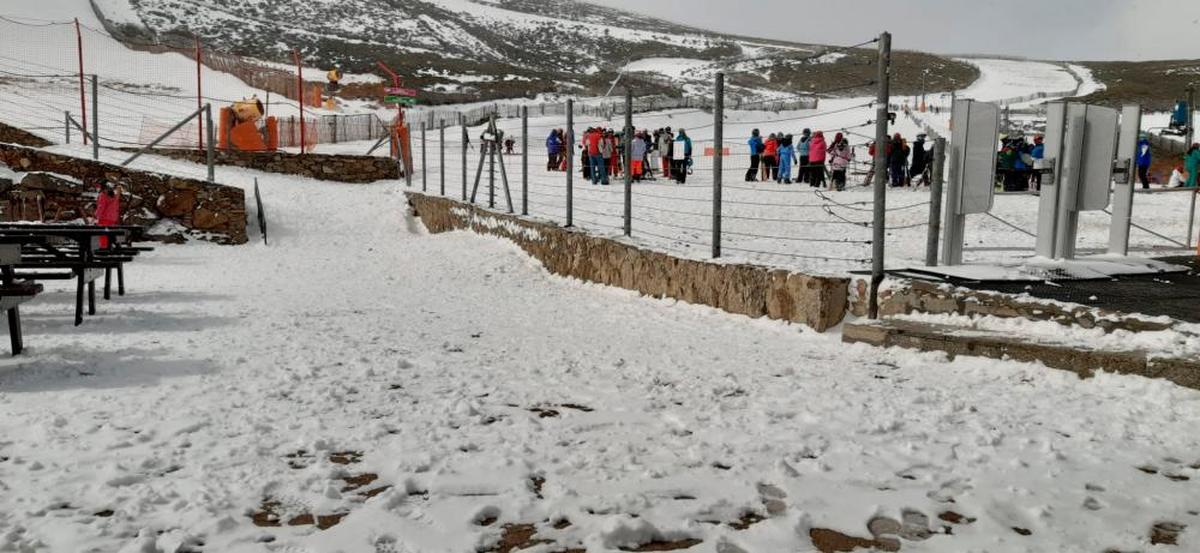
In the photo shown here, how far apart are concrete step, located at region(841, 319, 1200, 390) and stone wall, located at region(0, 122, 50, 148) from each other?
1458 centimetres

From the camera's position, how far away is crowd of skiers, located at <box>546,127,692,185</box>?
57.5 feet

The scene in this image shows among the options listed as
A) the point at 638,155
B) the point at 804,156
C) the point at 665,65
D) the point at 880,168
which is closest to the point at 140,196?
the point at 638,155

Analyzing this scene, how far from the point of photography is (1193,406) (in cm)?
373

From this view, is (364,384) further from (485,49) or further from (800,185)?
(485,49)

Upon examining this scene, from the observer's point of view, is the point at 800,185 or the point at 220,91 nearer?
the point at 800,185

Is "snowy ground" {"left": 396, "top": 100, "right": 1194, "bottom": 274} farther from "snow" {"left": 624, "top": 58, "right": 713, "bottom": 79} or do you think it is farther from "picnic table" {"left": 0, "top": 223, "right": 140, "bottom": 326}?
"snow" {"left": 624, "top": 58, "right": 713, "bottom": 79}

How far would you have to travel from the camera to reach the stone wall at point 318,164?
18297mm

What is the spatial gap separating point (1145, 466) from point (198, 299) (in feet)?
23.0

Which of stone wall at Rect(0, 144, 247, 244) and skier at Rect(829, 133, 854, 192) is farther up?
skier at Rect(829, 133, 854, 192)

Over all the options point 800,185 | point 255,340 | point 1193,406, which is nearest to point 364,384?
point 255,340

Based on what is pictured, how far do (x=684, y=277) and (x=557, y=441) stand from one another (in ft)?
13.5

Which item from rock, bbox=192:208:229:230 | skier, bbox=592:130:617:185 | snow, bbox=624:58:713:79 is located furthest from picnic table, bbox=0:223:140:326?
snow, bbox=624:58:713:79

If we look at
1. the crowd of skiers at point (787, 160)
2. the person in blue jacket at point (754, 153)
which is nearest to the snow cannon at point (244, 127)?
the person in blue jacket at point (754, 153)

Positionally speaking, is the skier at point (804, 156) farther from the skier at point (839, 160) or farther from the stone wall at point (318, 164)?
the stone wall at point (318, 164)
